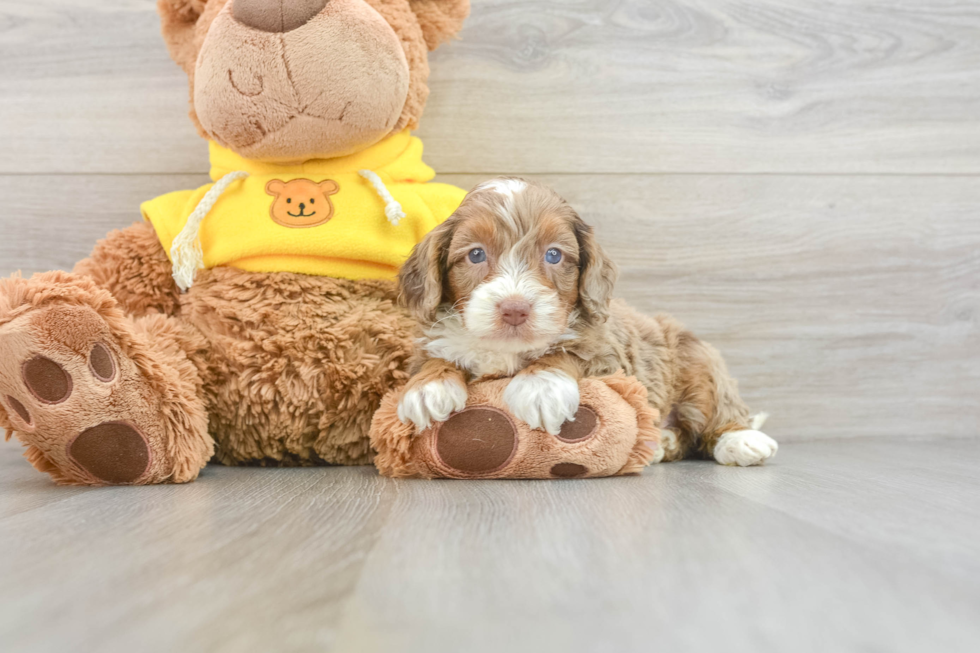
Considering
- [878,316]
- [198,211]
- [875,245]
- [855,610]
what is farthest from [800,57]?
[855,610]

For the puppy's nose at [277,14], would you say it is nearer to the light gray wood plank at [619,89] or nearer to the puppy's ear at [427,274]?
the puppy's ear at [427,274]

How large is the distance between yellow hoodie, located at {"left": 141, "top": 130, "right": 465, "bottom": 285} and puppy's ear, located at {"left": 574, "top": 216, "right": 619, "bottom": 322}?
38cm

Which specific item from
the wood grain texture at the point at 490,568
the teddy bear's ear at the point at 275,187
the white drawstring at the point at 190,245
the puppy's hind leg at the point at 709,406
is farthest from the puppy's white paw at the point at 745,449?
the white drawstring at the point at 190,245

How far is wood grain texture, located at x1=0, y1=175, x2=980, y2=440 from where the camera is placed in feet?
6.91

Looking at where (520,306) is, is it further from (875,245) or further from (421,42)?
(875,245)

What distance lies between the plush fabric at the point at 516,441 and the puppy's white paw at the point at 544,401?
0.9 inches

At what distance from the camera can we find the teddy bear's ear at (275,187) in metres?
1.62

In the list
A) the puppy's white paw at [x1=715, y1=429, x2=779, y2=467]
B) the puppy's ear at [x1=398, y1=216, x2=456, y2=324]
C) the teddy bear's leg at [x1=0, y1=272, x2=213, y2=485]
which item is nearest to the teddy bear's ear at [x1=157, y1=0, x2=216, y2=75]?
the teddy bear's leg at [x1=0, y1=272, x2=213, y2=485]

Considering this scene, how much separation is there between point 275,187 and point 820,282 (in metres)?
1.53

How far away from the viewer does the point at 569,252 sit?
4.57ft

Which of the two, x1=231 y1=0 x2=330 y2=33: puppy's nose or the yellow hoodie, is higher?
x1=231 y1=0 x2=330 y2=33: puppy's nose

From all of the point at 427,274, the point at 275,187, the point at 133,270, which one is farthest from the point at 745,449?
the point at 133,270

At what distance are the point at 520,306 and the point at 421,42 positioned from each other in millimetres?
767

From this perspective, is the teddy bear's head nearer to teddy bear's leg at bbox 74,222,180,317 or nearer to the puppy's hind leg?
teddy bear's leg at bbox 74,222,180,317
